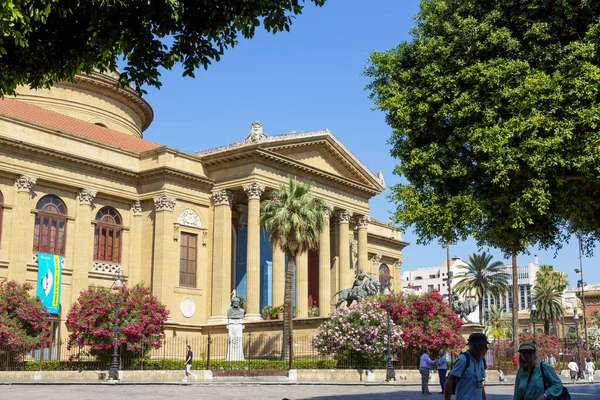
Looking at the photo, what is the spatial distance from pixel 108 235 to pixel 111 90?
1217 cm

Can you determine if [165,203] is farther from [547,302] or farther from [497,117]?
[547,302]

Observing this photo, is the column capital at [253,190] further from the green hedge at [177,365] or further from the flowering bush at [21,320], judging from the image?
the flowering bush at [21,320]

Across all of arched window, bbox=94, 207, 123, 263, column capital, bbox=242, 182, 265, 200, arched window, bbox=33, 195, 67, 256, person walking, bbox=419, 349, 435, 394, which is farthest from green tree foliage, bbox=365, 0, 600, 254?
arched window, bbox=94, 207, 123, 263

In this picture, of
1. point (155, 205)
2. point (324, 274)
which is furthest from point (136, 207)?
point (324, 274)

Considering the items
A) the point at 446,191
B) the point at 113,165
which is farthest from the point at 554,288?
the point at 446,191

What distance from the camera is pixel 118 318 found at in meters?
32.5

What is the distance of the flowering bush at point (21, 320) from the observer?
30172mm

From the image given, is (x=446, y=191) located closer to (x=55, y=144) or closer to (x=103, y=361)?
(x=103, y=361)

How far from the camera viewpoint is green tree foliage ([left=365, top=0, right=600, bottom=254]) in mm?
12914

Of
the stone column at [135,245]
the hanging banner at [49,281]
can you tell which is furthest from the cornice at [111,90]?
the hanging banner at [49,281]

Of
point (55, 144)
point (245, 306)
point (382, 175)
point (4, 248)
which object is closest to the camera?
point (4, 248)

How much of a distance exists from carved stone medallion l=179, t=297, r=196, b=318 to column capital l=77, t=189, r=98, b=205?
24.1 ft

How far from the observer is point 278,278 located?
41.5 meters

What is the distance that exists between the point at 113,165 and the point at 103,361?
1154cm
